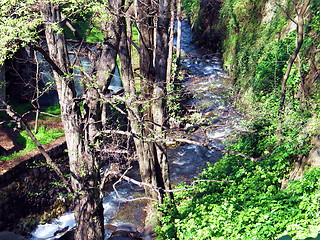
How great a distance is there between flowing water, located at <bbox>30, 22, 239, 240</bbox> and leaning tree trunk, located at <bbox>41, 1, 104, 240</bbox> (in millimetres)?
720

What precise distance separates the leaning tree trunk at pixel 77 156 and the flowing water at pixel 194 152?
72 cm

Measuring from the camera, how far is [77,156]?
227 inches

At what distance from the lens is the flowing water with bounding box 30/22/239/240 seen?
8.05 meters

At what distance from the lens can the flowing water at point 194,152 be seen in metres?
8.05

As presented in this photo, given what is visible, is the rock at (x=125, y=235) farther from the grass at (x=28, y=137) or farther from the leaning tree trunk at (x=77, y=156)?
the grass at (x=28, y=137)

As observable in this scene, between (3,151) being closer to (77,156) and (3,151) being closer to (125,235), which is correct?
(125,235)

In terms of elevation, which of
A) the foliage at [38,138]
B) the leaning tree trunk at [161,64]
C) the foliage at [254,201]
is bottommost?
the foliage at [38,138]

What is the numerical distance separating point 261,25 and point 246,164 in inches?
373

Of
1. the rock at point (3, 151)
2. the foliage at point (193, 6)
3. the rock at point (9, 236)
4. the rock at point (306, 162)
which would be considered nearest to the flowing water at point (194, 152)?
the rock at point (9, 236)

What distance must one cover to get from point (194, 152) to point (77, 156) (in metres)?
8.35

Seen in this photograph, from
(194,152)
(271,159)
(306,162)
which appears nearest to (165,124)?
(271,159)

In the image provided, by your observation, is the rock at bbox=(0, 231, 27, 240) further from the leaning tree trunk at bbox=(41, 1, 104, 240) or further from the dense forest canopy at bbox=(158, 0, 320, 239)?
the dense forest canopy at bbox=(158, 0, 320, 239)

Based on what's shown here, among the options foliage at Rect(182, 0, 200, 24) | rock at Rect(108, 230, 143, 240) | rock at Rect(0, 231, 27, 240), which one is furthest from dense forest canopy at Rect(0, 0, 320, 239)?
foliage at Rect(182, 0, 200, 24)

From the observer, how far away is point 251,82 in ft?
38.8
